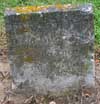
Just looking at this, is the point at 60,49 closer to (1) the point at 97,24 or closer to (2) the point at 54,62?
(2) the point at 54,62

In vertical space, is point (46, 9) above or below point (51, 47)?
above

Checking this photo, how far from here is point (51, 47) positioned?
4148 mm

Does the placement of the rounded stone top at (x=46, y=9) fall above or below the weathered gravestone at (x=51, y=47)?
above

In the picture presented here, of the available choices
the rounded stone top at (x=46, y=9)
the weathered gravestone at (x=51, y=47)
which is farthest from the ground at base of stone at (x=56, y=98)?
the rounded stone top at (x=46, y=9)

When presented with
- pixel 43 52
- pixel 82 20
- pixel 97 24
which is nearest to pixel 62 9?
pixel 82 20

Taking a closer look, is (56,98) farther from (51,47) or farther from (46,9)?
(46,9)

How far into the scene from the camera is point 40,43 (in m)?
4.13

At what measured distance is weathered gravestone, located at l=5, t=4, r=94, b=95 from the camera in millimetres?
Answer: 4031

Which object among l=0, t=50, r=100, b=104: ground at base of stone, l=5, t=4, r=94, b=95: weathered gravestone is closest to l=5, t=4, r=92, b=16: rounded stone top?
l=5, t=4, r=94, b=95: weathered gravestone

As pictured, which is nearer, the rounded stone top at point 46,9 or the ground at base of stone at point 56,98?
the rounded stone top at point 46,9

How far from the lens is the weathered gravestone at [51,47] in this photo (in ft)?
13.2

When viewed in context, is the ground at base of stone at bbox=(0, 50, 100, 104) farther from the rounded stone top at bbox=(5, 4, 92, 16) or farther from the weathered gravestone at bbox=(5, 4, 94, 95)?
the rounded stone top at bbox=(5, 4, 92, 16)

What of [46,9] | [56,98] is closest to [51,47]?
[46,9]

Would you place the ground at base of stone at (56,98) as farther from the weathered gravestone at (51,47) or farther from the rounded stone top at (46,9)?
the rounded stone top at (46,9)
